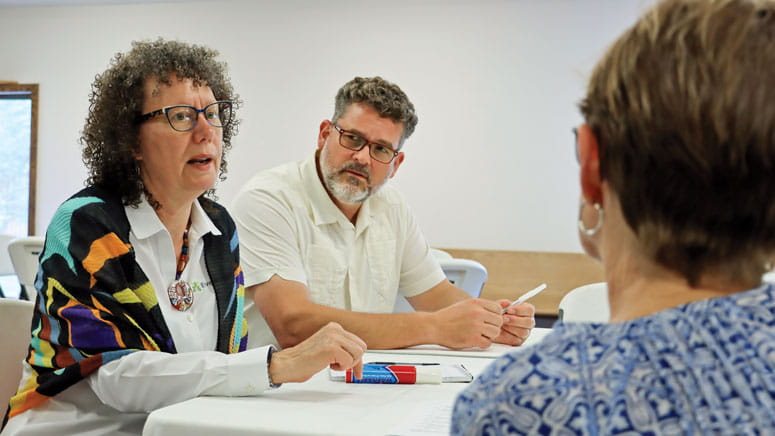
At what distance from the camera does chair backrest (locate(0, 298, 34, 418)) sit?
1698 millimetres

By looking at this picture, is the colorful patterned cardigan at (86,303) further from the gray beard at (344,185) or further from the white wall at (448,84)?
the white wall at (448,84)

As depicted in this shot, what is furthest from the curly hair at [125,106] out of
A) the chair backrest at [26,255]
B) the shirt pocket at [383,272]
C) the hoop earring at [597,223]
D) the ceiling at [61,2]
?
the ceiling at [61,2]

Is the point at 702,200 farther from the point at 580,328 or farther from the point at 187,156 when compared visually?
the point at 187,156

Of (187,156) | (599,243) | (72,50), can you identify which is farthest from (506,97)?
(599,243)

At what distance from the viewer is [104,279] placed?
57.9 inches

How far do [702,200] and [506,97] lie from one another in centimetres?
610

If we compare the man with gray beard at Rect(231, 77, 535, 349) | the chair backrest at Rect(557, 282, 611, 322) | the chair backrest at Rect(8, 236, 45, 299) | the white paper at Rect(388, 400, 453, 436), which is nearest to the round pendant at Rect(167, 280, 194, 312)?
the man with gray beard at Rect(231, 77, 535, 349)

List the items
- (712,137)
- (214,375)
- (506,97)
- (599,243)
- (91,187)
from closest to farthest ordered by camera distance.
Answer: (712,137), (599,243), (214,375), (91,187), (506,97)

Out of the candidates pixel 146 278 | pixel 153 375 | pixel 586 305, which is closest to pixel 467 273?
pixel 586 305

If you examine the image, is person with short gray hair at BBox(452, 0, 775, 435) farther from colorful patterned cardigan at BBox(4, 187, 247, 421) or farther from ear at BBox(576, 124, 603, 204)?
colorful patterned cardigan at BBox(4, 187, 247, 421)

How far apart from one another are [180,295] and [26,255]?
2.67 m

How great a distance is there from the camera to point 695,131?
0.64 meters

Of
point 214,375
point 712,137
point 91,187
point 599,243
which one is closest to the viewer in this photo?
point 712,137

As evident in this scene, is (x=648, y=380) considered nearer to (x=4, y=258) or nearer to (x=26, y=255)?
(x=26, y=255)
